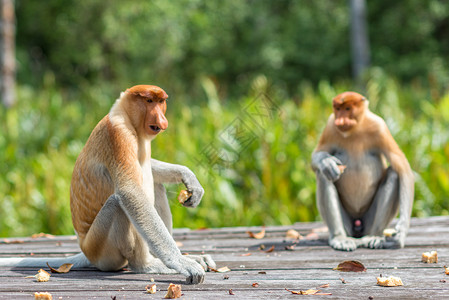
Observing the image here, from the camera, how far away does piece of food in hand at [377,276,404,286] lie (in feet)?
7.97

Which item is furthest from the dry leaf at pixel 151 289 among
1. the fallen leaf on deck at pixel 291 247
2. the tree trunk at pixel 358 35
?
the tree trunk at pixel 358 35

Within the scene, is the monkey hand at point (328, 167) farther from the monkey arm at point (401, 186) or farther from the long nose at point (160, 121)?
the long nose at point (160, 121)

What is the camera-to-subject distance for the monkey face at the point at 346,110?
332 cm

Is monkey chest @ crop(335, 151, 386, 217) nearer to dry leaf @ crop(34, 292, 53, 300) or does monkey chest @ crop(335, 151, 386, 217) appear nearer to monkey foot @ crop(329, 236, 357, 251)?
monkey foot @ crop(329, 236, 357, 251)

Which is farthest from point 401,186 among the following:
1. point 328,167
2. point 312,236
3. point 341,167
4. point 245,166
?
point 245,166

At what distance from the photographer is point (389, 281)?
243 cm

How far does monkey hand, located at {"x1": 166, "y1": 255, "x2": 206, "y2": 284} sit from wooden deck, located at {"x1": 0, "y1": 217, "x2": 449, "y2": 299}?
0.04m

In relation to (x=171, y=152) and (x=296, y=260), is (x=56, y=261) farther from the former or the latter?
(x=171, y=152)

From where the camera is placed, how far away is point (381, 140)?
346 cm

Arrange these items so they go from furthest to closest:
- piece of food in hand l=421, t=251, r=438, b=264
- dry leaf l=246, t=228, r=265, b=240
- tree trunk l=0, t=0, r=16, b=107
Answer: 1. tree trunk l=0, t=0, r=16, b=107
2. dry leaf l=246, t=228, r=265, b=240
3. piece of food in hand l=421, t=251, r=438, b=264

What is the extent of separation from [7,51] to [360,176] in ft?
21.8

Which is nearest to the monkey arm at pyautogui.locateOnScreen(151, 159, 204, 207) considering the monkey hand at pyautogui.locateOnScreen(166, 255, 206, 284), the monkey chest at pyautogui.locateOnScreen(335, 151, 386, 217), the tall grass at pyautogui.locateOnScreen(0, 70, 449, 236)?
the monkey hand at pyautogui.locateOnScreen(166, 255, 206, 284)

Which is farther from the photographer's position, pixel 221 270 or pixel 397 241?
pixel 397 241

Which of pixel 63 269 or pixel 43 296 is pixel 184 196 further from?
pixel 43 296
